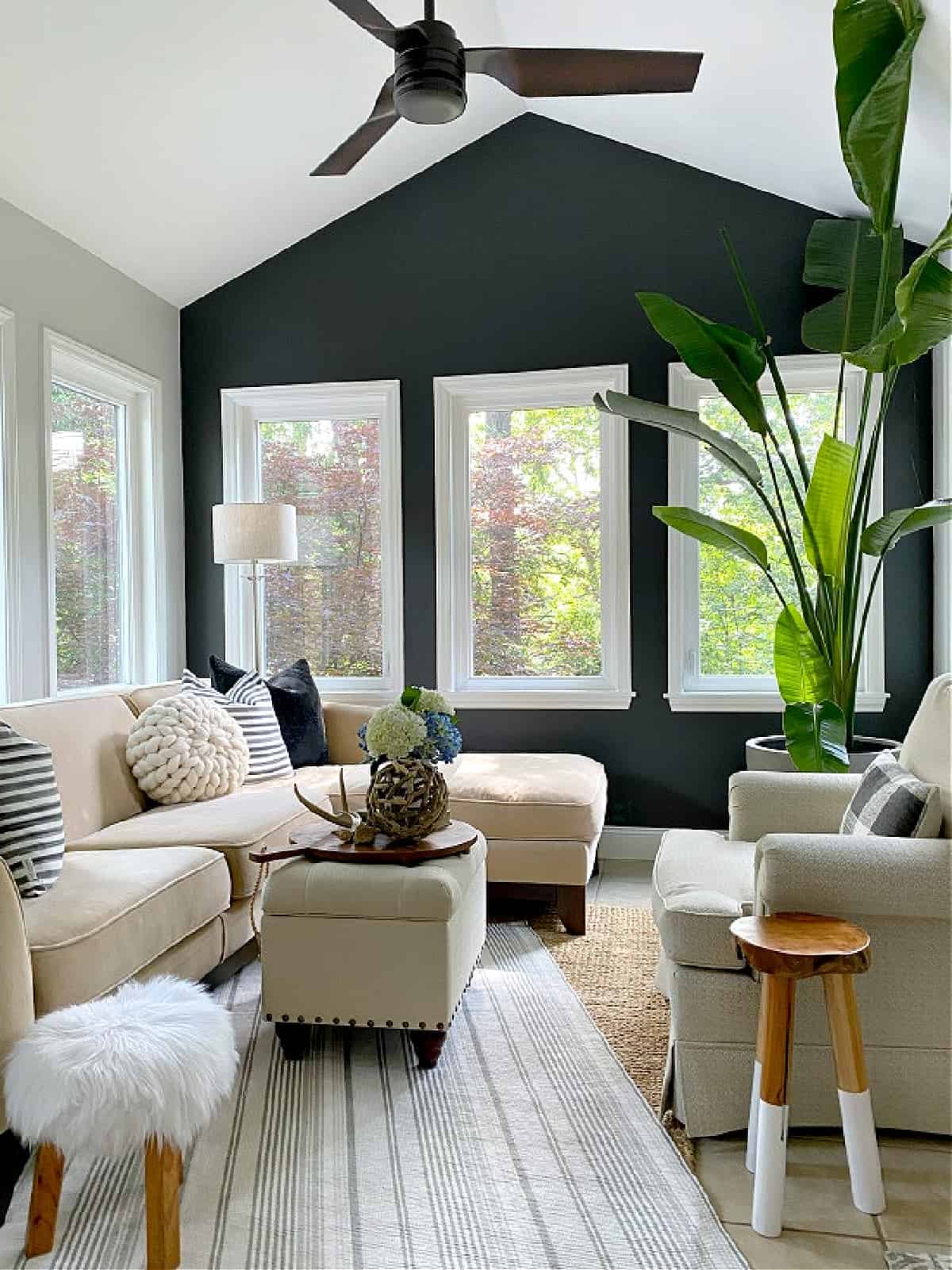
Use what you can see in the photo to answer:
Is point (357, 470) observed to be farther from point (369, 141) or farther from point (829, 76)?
point (829, 76)

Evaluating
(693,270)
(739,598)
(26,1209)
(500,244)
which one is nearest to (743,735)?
(739,598)

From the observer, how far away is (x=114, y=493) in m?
4.66

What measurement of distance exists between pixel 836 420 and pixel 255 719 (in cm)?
248

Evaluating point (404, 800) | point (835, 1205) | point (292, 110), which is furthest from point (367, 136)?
point (835, 1205)

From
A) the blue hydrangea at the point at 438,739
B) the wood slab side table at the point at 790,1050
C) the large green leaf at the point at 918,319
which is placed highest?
the large green leaf at the point at 918,319

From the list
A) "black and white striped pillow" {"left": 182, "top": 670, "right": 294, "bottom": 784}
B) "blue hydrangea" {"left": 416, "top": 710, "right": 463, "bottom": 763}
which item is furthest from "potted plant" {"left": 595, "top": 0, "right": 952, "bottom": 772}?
"black and white striped pillow" {"left": 182, "top": 670, "right": 294, "bottom": 784}

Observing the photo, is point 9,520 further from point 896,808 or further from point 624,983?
point 896,808

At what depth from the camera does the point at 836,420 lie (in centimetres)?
369

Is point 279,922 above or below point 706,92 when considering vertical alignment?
below

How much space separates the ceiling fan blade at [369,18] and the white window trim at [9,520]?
1.91 metres

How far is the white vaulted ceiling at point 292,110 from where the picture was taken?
10.8 ft

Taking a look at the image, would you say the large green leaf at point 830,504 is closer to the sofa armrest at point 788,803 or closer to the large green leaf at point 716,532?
the large green leaf at point 716,532

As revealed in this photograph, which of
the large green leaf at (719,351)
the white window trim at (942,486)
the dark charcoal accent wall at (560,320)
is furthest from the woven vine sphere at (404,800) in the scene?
the white window trim at (942,486)

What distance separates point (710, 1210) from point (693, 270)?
3.91 m
